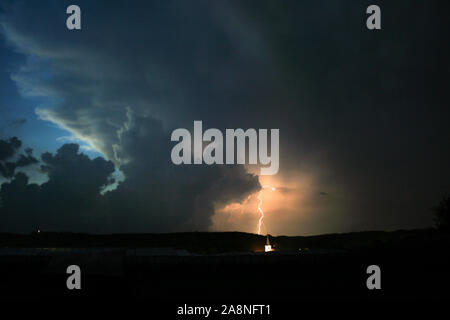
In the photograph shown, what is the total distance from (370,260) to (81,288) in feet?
99.6

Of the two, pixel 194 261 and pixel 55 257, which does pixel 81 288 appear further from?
pixel 194 261

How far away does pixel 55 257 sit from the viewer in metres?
21.2

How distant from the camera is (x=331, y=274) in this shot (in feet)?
113

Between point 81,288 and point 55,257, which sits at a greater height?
point 55,257

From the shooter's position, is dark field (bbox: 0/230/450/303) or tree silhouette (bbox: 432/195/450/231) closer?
dark field (bbox: 0/230/450/303)

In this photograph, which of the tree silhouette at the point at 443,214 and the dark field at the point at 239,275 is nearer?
the dark field at the point at 239,275
